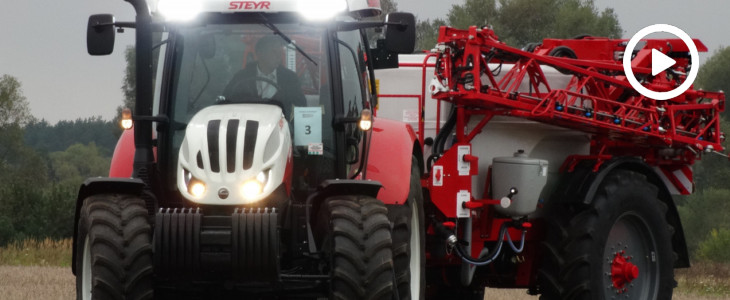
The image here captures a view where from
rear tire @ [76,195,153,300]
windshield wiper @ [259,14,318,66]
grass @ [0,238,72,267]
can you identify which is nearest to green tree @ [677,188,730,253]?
grass @ [0,238,72,267]

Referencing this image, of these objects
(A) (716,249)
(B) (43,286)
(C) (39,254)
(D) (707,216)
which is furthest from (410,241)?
(D) (707,216)

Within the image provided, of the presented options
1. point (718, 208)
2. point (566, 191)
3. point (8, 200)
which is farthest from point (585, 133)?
point (718, 208)

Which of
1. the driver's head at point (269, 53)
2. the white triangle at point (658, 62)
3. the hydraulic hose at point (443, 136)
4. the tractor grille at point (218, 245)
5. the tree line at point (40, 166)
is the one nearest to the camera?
the tractor grille at point (218, 245)

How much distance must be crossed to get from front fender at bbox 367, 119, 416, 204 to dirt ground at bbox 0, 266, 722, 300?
469 cm

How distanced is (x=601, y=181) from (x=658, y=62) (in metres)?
1.46

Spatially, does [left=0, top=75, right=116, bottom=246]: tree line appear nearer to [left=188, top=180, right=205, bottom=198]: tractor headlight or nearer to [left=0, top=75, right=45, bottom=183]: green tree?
[left=0, top=75, right=45, bottom=183]: green tree

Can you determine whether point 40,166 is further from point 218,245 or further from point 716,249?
point 218,245

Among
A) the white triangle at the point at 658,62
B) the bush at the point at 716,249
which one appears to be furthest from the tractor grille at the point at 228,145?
the bush at the point at 716,249

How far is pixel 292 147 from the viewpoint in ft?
27.9

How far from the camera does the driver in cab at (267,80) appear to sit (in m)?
8.50

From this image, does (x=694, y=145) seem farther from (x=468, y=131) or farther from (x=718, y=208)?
(x=718, y=208)

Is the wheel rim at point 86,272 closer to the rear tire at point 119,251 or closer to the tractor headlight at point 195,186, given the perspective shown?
the rear tire at point 119,251

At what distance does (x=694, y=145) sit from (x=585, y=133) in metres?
1.09

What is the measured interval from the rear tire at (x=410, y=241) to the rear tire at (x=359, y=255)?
56cm
